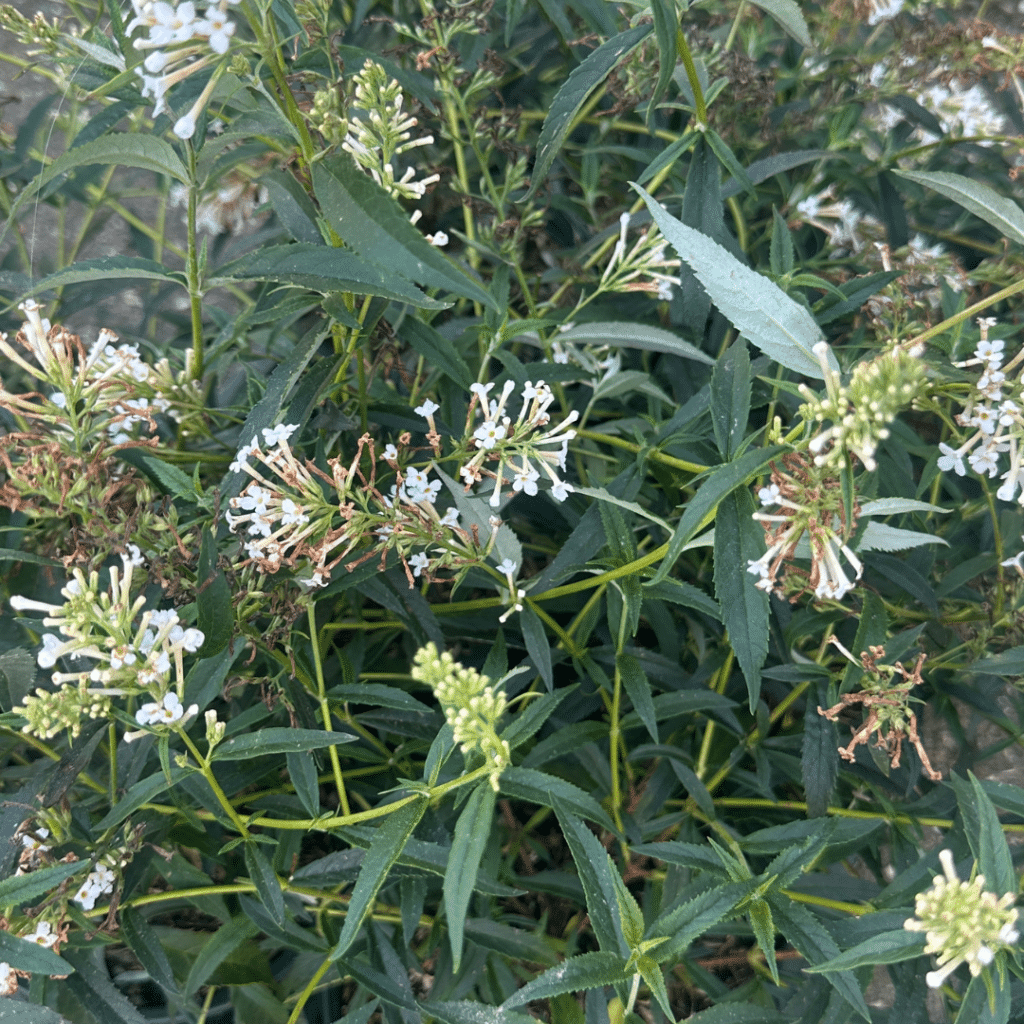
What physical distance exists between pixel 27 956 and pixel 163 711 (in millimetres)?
359

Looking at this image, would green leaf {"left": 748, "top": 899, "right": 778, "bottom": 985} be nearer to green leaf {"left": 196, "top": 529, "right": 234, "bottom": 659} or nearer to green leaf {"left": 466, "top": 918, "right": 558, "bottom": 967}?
green leaf {"left": 466, "top": 918, "right": 558, "bottom": 967}

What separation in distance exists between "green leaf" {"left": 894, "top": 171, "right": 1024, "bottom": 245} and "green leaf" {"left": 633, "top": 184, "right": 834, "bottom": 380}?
47 centimetres

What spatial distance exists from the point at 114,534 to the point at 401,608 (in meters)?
0.46

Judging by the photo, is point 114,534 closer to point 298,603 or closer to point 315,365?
point 298,603

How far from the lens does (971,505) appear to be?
1800 mm

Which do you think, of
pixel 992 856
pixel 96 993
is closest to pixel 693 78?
pixel 992 856

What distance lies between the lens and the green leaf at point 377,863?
1033 mm

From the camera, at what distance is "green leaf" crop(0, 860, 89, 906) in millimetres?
1123

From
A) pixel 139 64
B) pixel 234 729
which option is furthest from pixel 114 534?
pixel 139 64

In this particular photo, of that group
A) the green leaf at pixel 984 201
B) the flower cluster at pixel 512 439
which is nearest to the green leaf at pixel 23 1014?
the flower cluster at pixel 512 439

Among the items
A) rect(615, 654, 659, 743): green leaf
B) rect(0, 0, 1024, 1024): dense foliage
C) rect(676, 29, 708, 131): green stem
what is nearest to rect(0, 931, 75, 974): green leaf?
rect(0, 0, 1024, 1024): dense foliage

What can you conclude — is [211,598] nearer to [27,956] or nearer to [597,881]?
[27,956]

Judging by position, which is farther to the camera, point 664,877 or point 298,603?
point 664,877

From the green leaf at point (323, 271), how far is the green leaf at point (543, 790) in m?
0.62
